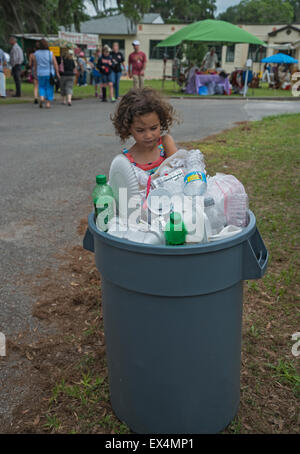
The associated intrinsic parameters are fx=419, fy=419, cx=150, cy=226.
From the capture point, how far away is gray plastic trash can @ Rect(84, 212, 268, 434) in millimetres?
1521

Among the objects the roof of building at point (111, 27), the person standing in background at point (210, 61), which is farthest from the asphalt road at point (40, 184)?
the roof of building at point (111, 27)

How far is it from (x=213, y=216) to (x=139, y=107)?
904mm

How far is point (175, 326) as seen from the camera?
161 centimetres

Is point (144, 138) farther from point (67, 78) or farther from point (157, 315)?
point (67, 78)

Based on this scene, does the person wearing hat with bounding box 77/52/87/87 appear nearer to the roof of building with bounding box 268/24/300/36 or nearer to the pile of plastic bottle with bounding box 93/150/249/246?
the roof of building with bounding box 268/24/300/36

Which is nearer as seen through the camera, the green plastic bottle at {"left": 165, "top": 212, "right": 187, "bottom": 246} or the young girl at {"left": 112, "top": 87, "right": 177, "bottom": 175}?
the green plastic bottle at {"left": 165, "top": 212, "right": 187, "bottom": 246}

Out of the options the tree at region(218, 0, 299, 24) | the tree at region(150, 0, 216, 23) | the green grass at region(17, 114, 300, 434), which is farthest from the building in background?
the tree at region(218, 0, 299, 24)

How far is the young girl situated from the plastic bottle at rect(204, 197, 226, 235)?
0.78m

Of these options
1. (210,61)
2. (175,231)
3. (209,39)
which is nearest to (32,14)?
(210,61)

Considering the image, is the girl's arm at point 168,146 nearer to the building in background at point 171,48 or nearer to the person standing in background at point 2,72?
the person standing in background at point 2,72

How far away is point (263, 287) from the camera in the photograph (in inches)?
126

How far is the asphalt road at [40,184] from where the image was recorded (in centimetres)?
311

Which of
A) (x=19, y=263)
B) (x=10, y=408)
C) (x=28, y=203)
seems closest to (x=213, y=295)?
(x=10, y=408)

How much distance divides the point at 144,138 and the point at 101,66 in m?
12.9
